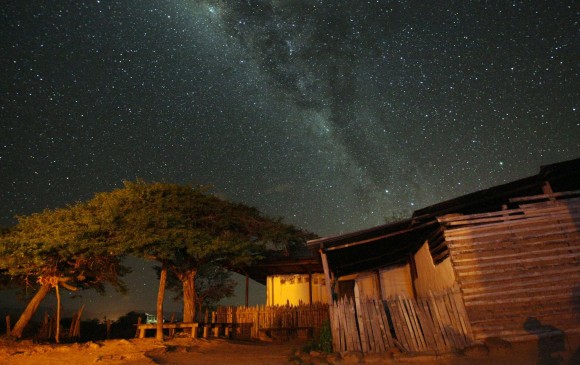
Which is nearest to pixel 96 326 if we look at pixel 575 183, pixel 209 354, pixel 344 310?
pixel 209 354

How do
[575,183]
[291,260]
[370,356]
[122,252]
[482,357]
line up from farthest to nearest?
1. [291,260]
2. [122,252]
3. [575,183]
4. [370,356]
5. [482,357]

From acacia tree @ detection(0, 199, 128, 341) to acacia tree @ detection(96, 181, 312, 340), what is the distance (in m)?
0.87

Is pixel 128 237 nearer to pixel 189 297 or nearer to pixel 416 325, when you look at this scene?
pixel 189 297

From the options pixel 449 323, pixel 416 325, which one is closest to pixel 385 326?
pixel 416 325

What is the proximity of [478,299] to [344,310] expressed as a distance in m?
3.42

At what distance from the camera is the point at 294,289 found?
75.2 ft

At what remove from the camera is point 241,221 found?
19.0 metres

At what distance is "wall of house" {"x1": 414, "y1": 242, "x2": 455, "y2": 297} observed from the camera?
10852 mm

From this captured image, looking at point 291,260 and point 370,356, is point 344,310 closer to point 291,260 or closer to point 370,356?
point 370,356

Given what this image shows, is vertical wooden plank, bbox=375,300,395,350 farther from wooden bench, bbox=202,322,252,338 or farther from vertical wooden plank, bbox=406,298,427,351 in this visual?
wooden bench, bbox=202,322,252,338

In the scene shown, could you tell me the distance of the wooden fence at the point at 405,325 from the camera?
893 cm

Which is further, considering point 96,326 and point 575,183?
point 96,326

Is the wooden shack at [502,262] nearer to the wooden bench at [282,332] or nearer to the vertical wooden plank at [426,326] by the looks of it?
the vertical wooden plank at [426,326]

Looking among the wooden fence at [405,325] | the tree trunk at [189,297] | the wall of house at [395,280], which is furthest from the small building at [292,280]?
the wooden fence at [405,325]
